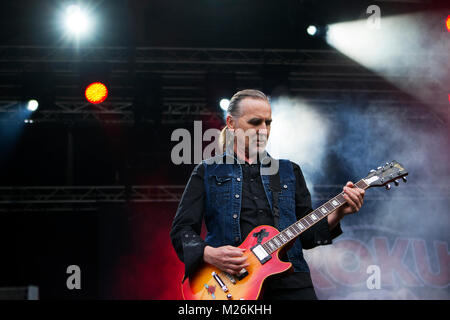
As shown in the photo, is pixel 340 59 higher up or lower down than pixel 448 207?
higher up

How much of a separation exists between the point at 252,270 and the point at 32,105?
6.43 meters

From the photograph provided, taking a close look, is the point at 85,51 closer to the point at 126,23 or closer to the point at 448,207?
the point at 126,23

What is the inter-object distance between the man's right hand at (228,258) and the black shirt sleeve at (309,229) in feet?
1.45

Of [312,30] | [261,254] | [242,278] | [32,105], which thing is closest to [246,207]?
[261,254]

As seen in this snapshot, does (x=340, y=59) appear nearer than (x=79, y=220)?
Yes

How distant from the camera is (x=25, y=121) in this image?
26.6ft

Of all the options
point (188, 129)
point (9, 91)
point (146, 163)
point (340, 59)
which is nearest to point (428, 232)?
point (340, 59)

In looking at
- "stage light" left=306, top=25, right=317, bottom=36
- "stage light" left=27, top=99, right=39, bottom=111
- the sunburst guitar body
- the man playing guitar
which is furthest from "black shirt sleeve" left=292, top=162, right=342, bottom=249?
"stage light" left=27, top=99, right=39, bottom=111

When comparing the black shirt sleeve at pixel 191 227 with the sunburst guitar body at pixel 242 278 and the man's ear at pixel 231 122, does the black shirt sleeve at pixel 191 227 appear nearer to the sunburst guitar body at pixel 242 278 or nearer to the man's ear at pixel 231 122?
the sunburst guitar body at pixel 242 278

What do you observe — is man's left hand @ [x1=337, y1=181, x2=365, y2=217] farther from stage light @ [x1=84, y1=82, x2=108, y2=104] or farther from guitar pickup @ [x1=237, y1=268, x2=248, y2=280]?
stage light @ [x1=84, y1=82, x2=108, y2=104]

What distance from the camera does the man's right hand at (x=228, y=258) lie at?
2559 mm

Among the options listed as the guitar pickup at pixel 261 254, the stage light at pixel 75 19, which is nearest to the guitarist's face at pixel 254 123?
the guitar pickup at pixel 261 254

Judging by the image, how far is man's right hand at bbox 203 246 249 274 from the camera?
2.56 meters
